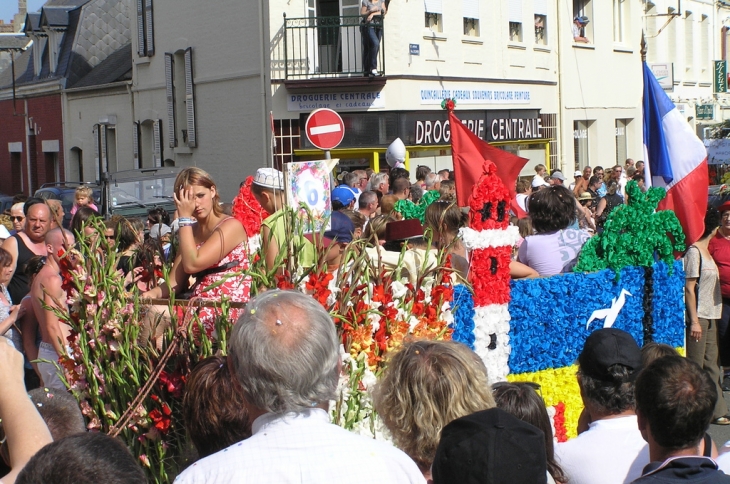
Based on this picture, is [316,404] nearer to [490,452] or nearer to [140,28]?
[490,452]

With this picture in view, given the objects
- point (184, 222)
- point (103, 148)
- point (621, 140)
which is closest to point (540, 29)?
point (621, 140)

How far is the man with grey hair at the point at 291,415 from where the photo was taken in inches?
90.3

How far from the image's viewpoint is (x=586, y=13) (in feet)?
79.3

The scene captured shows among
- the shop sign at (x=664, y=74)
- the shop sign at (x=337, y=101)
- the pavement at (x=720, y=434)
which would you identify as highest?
the shop sign at (x=664, y=74)

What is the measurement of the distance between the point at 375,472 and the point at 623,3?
25.5 m

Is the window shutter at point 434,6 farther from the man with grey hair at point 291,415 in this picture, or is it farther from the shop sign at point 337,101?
the man with grey hair at point 291,415

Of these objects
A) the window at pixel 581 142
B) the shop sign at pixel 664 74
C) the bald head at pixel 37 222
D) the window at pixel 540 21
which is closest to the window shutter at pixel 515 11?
the window at pixel 540 21

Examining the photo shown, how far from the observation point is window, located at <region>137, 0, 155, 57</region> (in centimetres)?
2138

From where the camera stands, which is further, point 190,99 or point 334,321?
point 190,99

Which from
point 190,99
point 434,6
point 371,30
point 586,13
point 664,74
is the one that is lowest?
point 190,99

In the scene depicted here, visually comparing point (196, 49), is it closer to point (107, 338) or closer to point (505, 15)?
point (505, 15)

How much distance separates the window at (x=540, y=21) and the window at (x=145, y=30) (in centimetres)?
888

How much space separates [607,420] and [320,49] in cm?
1527

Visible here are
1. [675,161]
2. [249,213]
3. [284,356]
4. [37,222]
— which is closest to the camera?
[284,356]
